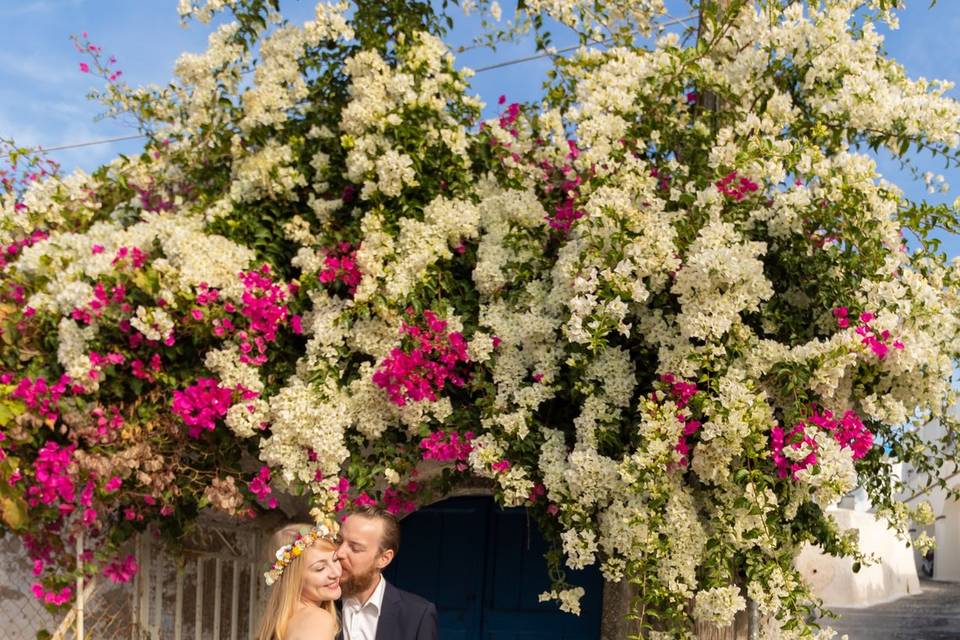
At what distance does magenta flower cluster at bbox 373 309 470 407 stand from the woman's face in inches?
65.5

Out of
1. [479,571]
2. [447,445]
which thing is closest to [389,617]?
[447,445]

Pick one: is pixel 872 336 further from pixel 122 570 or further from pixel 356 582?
pixel 122 570

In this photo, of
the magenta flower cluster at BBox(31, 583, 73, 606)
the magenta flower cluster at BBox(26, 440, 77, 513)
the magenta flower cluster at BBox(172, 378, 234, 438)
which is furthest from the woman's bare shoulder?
the magenta flower cluster at BBox(31, 583, 73, 606)

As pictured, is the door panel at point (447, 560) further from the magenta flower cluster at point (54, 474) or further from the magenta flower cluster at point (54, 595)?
the magenta flower cluster at point (54, 474)

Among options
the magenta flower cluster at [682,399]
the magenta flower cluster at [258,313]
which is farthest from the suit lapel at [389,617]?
the magenta flower cluster at [258,313]

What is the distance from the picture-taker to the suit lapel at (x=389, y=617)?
4031 mm

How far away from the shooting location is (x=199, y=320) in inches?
224

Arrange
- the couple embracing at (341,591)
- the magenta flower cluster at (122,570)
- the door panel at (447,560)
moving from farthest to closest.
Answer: the door panel at (447,560), the magenta flower cluster at (122,570), the couple embracing at (341,591)

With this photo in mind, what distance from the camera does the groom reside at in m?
4.05

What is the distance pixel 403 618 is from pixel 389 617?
6 centimetres

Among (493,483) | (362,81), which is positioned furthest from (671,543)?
(362,81)

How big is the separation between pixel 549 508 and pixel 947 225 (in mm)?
2875

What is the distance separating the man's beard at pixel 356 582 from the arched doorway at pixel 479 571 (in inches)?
127

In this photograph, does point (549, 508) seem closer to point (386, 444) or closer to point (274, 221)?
point (386, 444)
